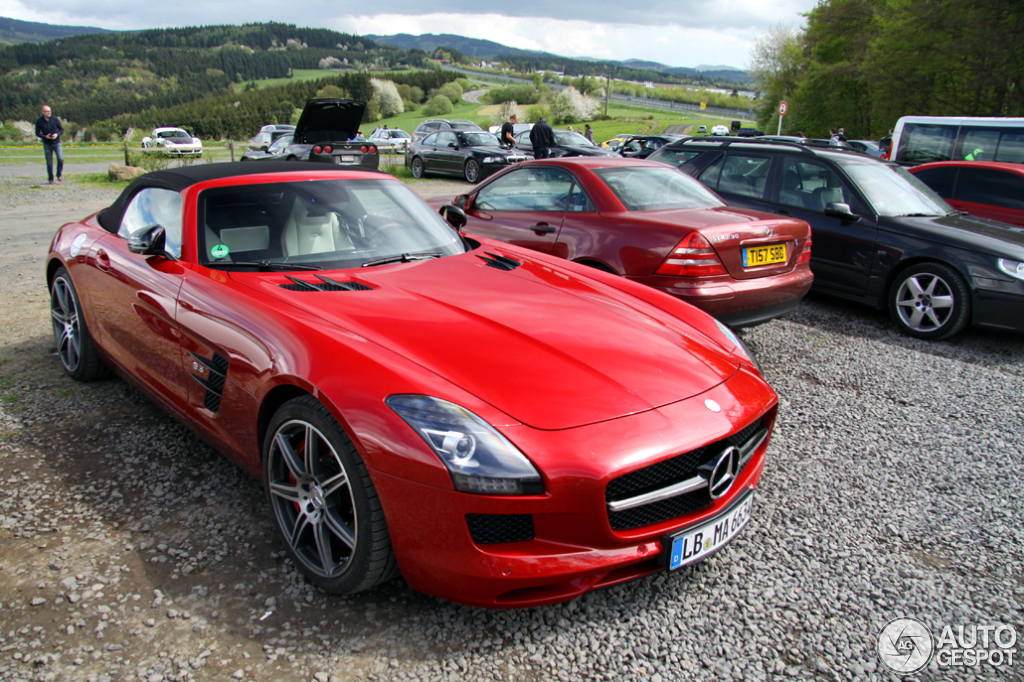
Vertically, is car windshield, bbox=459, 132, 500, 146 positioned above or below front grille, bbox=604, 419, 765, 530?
above

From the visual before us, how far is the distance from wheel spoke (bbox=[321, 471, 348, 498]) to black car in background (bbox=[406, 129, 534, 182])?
51.5 ft

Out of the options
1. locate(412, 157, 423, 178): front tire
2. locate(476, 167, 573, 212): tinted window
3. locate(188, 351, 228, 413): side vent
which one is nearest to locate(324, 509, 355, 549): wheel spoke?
locate(188, 351, 228, 413): side vent

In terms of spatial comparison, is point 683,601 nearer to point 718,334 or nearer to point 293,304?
point 718,334

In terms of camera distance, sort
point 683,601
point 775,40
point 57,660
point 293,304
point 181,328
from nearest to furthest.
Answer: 1. point 57,660
2. point 683,601
3. point 293,304
4. point 181,328
5. point 775,40

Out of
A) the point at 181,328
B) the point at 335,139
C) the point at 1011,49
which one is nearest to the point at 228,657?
the point at 181,328

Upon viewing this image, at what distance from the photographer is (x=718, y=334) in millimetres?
Answer: 2943

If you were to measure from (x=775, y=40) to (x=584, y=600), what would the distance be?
78018 mm

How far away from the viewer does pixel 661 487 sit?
6.66ft

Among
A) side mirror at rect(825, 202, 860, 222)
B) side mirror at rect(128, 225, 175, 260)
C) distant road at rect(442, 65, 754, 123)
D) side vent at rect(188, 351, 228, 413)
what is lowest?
side vent at rect(188, 351, 228, 413)

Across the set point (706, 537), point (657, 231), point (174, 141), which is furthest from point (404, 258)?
point (174, 141)

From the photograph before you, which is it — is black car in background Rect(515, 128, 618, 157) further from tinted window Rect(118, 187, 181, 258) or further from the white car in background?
the white car in background

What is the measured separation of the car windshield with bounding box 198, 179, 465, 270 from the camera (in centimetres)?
301

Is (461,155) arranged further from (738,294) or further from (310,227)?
(310,227)

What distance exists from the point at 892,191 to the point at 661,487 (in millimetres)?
5675
